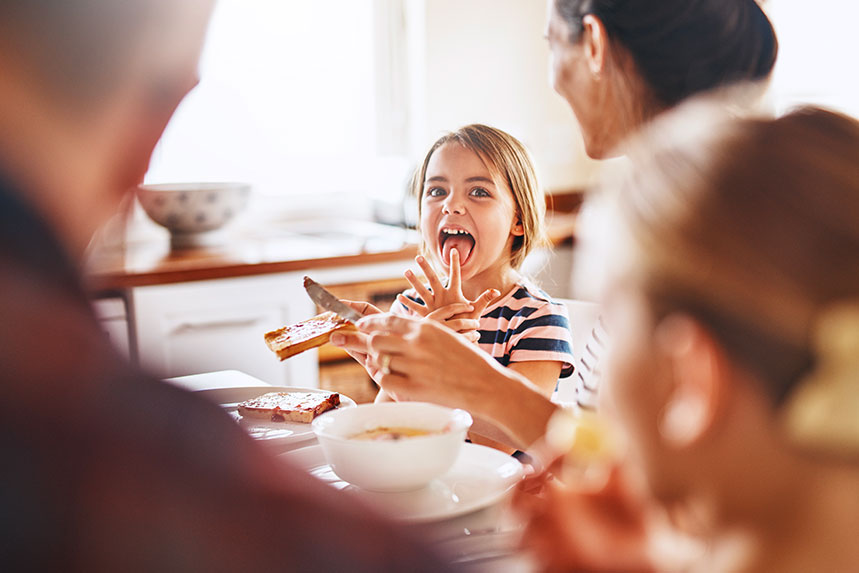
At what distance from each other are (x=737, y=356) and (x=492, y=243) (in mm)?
1309

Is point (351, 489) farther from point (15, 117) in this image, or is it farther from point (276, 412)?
point (15, 117)

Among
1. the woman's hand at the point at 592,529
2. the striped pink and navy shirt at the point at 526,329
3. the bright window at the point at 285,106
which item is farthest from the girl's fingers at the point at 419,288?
the bright window at the point at 285,106

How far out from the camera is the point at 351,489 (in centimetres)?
98

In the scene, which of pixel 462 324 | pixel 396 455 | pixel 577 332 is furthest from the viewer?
pixel 577 332

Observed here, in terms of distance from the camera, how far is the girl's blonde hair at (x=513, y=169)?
6.11 ft

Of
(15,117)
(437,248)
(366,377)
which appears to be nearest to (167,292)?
(366,377)

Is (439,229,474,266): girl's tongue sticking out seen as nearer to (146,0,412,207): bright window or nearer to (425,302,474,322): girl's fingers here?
(425,302,474,322): girl's fingers

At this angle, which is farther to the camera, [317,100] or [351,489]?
[317,100]

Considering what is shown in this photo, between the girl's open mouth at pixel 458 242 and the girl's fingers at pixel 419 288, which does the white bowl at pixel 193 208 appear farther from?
the girl's fingers at pixel 419 288

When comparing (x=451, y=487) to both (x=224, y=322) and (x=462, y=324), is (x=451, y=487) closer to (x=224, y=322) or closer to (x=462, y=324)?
(x=462, y=324)

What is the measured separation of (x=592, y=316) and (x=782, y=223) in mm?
1154

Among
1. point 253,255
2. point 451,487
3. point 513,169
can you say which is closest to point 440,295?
point 513,169

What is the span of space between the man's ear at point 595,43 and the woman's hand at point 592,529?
810 millimetres

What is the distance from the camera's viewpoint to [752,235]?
54 cm
